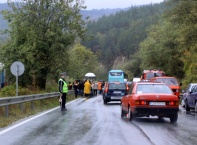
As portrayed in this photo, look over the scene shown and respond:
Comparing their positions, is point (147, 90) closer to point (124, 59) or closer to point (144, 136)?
point (144, 136)

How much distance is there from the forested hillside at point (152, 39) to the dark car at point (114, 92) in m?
5.37

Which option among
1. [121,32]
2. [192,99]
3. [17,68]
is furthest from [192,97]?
[121,32]

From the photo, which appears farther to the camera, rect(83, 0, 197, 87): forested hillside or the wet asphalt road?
rect(83, 0, 197, 87): forested hillside

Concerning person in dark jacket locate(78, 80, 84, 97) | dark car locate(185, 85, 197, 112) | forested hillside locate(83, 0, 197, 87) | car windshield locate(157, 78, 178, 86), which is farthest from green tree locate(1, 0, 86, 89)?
dark car locate(185, 85, 197, 112)

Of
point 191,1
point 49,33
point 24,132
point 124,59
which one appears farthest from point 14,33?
point 124,59

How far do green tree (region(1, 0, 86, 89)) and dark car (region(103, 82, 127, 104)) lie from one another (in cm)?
612

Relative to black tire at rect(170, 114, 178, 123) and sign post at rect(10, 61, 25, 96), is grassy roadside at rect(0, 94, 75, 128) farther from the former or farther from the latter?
black tire at rect(170, 114, 178, 123)

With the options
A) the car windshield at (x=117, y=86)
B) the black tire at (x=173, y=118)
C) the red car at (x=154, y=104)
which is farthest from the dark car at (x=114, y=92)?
the red car at (x=154, y=104)

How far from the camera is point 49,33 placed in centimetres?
3338

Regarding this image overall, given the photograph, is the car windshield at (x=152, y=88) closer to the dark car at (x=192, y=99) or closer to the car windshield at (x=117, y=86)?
the dark car at (x=192, y=99)

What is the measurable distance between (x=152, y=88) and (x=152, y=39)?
42178 mm

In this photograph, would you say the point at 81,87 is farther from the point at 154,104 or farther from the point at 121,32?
the point at 121,32

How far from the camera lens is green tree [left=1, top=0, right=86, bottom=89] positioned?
32.9 m

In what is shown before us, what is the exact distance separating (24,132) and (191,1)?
59.8ft
